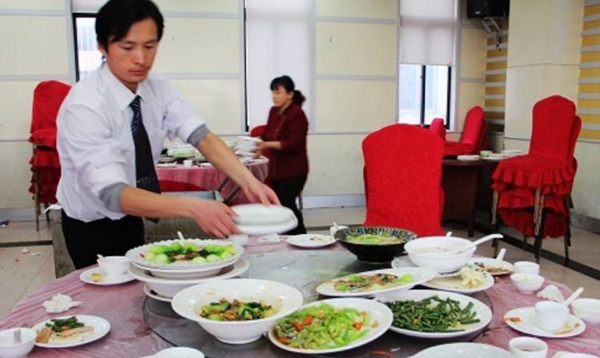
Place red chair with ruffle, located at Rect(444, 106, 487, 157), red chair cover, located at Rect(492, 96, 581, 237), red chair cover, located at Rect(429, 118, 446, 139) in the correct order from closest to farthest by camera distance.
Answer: red chair cover, located at Rect(492, 96, 581, 237)
red chair cover, located at Rect(429, 118, 446, 139)
red chair with ruffle, located at Rect(444, 106, 487, 157)

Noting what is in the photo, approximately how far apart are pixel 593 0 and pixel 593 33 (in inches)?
11.8

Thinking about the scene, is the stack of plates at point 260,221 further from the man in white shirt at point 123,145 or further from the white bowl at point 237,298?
the white bowl at point 237,298

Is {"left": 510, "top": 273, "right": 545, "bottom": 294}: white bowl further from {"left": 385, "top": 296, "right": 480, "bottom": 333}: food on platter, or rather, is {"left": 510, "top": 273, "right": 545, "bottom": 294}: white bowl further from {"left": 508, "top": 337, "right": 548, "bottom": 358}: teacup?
{"left": 508, "top": 337, "right": 548, "bottom": 358}: teacup

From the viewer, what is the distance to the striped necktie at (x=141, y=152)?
5.76 feet

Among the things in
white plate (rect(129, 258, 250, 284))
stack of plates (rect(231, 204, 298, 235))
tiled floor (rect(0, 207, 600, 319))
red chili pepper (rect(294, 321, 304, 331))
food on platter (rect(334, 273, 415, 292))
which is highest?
stack of plates (rect(231, 204, 298, 235))

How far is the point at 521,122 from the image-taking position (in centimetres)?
552

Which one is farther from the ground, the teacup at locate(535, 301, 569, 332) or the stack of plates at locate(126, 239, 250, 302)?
the stack of plates at locate(126, 239, 250, 302)

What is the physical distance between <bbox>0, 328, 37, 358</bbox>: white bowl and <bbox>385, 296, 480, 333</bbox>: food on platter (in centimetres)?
74

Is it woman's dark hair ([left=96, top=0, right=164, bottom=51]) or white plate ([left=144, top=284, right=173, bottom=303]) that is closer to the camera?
white plate ([left=144, top=284, right=173, bottom=303])

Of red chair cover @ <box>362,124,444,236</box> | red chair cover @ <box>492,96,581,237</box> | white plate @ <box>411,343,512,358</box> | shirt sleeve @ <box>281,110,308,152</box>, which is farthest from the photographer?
shirt sleeve @ <box>281,110,308,152</box>

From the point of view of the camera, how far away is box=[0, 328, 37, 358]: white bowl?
3.52ft

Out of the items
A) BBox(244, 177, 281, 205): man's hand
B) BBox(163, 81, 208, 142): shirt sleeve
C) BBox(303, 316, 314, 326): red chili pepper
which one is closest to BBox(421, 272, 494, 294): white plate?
BBox(303, 316, 314, 326): red chili pepper

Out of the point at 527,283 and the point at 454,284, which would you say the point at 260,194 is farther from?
the point at 527,283

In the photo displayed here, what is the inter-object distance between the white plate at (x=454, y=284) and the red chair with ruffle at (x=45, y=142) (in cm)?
441
